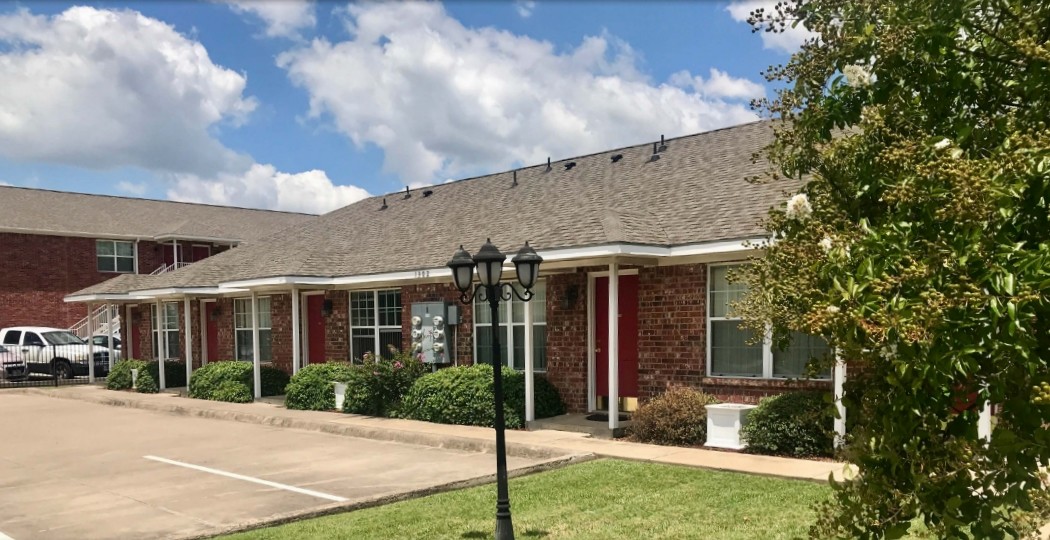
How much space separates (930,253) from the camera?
2.45m

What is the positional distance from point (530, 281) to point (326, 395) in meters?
10.4

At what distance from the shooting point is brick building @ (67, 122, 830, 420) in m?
12.3

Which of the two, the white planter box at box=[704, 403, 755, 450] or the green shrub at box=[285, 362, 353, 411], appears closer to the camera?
the white planter box at box=[704, 403, 755, 450]

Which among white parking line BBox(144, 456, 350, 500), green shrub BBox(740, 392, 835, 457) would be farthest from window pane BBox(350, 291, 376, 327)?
green shrub BBox(740, 392, 835, 457)

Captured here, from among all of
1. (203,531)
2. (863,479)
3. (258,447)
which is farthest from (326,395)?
(863,479)

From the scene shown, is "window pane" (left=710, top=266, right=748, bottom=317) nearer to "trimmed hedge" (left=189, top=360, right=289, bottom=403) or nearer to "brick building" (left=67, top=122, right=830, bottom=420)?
"brick building" (left=67, top=122, right=830, bottom=420)

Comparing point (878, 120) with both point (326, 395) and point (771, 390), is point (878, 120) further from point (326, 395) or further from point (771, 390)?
point (326, 395)


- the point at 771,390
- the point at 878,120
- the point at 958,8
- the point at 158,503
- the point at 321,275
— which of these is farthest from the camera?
the point at 321,275

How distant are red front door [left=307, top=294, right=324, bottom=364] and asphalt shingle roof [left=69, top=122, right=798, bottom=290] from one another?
4.00 feet

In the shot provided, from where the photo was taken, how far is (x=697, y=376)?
41.2 feet

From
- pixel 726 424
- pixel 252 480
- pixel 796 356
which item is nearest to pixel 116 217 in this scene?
pixel 252 480

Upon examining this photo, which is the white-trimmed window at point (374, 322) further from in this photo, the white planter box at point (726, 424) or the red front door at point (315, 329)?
the white planter box at point (726, 424)

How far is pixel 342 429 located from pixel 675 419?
244 inches

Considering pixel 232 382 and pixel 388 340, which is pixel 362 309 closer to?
pixel 388 340
